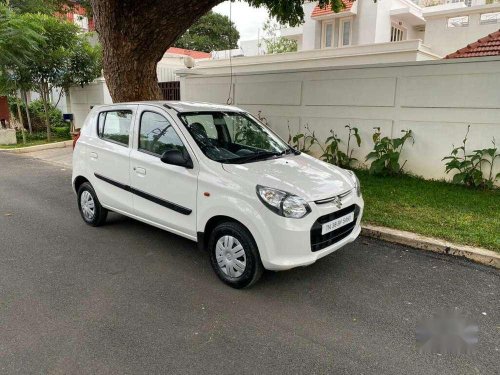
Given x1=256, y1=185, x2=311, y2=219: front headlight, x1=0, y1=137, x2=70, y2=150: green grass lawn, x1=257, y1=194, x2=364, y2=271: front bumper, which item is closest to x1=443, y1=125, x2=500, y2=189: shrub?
x1=257, y1=194, x2=364, y2=271: front bumper

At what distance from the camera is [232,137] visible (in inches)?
184

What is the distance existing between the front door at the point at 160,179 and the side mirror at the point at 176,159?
0.18ft

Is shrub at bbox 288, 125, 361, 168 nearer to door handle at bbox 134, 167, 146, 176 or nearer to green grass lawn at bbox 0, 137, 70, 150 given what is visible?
door handle at bbox 134, 167, 146, 176

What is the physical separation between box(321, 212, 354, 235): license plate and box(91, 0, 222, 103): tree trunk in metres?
4.94

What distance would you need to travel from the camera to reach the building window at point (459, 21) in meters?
14.9

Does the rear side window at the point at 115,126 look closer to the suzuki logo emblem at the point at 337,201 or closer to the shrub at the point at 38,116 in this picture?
the suzuki logo emblem at the point at 337,201

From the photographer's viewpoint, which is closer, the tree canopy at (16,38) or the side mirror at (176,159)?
the side mirror at (176,159)

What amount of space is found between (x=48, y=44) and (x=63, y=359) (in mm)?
13462

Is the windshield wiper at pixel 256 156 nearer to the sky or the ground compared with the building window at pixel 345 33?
nearer to the ground

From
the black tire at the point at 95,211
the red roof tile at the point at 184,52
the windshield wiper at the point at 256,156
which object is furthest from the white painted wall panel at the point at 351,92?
the red roof tile at the point at 184,52

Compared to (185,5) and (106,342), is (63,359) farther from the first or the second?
(185,5)

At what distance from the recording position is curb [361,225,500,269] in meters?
4.28

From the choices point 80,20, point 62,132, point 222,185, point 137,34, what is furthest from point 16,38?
point 222,185

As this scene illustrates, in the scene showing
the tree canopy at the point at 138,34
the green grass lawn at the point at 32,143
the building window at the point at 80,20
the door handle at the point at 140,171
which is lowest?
the green grass lawn at the point at 32,143
